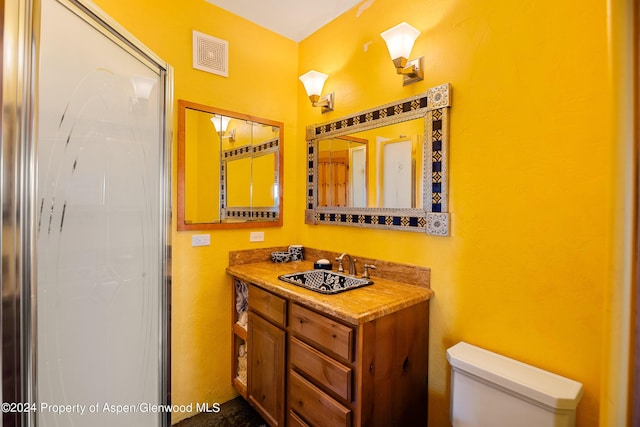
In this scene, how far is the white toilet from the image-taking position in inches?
40.0

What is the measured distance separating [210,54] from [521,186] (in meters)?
2.07

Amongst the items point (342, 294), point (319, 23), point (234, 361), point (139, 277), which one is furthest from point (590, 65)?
point (234, 361)

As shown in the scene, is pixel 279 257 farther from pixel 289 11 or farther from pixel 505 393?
pixel 289 11

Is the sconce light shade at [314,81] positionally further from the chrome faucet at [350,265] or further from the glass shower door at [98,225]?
the chrome faucet at [350,265]

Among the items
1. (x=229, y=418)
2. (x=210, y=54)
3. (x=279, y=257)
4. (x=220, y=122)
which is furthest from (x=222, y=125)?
(x=229, y=418)

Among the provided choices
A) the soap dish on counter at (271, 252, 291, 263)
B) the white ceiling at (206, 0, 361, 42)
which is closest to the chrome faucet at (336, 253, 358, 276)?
the soap dish on counter at (271, 252, 291, 263)

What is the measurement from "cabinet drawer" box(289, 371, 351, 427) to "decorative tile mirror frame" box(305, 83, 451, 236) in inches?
37.8

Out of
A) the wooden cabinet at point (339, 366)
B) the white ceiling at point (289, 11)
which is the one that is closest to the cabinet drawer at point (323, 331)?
the wooden cabinet at point (339, 366)

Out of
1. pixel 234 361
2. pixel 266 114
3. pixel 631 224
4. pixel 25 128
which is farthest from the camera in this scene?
pixel 266 114

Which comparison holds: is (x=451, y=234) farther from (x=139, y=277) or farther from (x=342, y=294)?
(x=139, y=277)

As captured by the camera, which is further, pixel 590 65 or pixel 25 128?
pixel 590 65

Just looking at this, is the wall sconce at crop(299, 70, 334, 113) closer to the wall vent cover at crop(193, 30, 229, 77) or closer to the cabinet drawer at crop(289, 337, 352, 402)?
the wall vent cover at crop(193, 30, 229, 77)

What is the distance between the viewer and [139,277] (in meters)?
1.44

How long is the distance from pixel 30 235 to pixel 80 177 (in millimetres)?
356
